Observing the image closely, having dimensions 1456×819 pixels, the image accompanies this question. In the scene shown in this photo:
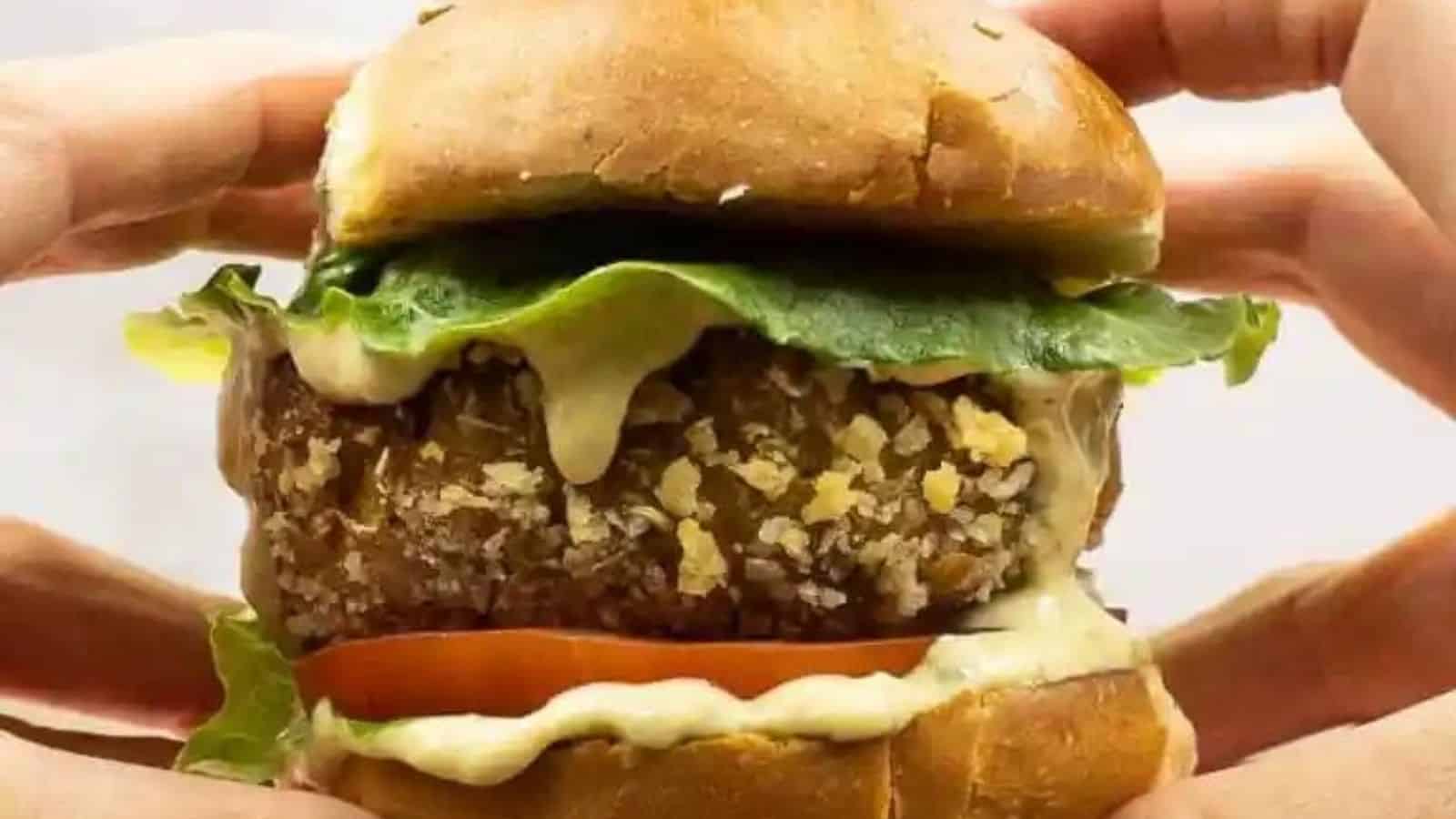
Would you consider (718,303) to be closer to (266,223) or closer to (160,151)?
(160,151)

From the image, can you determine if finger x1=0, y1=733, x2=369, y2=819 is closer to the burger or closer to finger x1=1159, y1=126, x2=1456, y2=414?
the burger

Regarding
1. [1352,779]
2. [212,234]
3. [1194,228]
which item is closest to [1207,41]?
[1194,228]

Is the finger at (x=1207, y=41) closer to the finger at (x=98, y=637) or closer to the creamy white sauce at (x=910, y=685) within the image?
the creamy white sauce at (x=910, y=685)

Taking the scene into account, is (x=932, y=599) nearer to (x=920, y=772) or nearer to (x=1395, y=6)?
(x=920, y=772)

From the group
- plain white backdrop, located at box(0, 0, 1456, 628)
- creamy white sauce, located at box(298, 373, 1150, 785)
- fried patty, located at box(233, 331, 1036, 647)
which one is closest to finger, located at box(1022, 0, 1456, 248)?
creamy white sauce, located at box(298, 373, 1150, 785)

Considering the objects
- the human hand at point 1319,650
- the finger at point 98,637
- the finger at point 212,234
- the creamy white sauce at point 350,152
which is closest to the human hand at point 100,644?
the finger at point 98,637

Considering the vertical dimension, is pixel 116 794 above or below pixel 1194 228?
above
